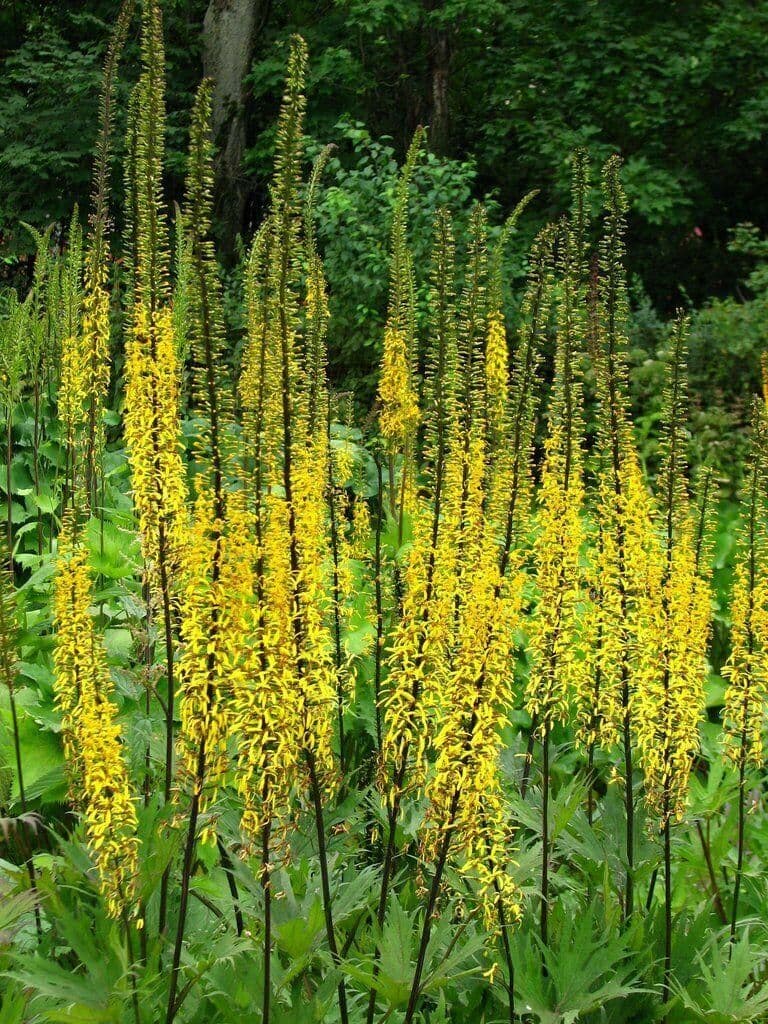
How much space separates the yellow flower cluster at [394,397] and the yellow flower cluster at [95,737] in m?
2.56

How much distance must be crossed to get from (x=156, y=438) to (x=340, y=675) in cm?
151

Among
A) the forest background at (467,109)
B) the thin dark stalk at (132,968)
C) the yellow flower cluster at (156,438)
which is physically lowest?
the thin dark stalk at (132,968)

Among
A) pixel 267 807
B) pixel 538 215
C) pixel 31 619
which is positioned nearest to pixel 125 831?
pixel 267 807

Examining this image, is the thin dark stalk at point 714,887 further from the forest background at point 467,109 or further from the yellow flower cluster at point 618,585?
the forest background at point 467,109

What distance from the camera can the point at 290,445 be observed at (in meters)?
2.92

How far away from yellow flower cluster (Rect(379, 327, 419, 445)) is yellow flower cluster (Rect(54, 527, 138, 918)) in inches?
101

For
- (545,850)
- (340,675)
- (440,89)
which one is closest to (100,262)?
(340,675)

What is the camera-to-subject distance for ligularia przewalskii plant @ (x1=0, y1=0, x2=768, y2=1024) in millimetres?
2814

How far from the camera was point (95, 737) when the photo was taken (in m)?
2.95

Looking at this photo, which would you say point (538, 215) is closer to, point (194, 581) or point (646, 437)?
point (646, 437)

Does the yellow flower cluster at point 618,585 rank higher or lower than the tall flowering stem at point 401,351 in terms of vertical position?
lower

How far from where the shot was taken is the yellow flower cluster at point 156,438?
306 centimetres

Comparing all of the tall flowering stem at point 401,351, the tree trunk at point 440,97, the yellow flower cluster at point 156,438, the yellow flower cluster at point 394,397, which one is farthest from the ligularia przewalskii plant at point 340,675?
the tree trunk at point 440,97

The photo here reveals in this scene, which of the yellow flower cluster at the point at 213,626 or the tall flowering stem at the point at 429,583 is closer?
the yellow flower cluster at the point at 213,626
